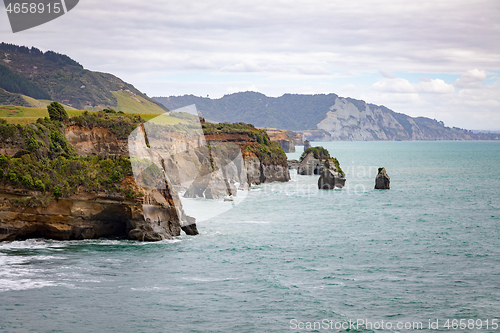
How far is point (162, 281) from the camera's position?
37.7 meters

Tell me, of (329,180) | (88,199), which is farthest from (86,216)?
(329,180)

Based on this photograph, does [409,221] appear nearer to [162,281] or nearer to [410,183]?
[162,281]

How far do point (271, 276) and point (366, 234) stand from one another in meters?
20.6

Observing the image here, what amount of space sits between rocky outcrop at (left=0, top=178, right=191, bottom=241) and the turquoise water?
118 cm

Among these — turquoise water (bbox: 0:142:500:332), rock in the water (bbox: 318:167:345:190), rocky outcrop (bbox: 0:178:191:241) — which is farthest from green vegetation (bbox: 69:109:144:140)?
rocky outcrop (bbox: 0:178:191:241)

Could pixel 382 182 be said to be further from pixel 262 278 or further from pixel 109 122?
pixel 262 278

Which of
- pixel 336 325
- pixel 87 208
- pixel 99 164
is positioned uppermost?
pixel 99 164

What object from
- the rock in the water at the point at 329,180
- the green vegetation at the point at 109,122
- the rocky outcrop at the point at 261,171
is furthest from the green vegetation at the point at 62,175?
the rocky outcrop at the point at 261,171

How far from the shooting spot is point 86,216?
155 feet

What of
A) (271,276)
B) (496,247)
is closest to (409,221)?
(496,247)

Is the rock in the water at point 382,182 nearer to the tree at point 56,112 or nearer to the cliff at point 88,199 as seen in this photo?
the cliff at point 88,199

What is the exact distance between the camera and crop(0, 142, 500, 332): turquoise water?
101 ft

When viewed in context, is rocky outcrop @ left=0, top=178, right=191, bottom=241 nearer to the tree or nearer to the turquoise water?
the turquoise water

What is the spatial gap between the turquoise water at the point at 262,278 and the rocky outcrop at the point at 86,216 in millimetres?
1185
